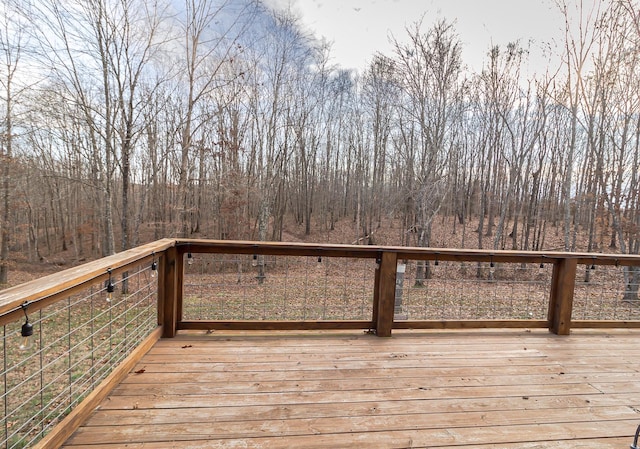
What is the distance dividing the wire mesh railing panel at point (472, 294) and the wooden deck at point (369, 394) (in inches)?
29.1

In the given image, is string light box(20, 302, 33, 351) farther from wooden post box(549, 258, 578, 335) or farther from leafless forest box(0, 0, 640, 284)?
leafless forest box(0, 0, 640, 284)

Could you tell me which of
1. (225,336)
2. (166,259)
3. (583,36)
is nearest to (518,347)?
(225,336)

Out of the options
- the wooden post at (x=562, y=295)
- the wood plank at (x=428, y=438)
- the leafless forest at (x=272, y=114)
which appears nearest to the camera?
the wood plank at (x=428, y=438)

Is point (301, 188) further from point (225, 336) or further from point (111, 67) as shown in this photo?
point (225, 336)

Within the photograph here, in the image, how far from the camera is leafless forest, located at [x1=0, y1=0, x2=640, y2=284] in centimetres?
670

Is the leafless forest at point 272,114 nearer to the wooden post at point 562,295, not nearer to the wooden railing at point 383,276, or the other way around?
the wooden post at point 562,295

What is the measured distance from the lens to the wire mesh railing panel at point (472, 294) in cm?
402

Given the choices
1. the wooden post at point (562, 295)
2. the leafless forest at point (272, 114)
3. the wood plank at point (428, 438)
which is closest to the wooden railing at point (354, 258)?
the wooden post at point (562, 295)

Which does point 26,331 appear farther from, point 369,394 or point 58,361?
point 58,361

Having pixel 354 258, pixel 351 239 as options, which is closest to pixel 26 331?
pixel 354 258

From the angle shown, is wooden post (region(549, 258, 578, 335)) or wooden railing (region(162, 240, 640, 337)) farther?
wooden post (region(549, 258, 578, 335))

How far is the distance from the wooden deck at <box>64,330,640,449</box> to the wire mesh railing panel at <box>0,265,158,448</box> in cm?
20

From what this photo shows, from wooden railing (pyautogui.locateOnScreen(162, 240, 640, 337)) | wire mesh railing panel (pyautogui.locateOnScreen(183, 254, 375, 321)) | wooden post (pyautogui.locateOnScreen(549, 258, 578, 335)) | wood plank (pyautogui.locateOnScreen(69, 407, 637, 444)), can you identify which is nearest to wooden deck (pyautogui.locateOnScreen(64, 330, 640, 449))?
wood plank (pyautogui.locateOnScreen(69, 407, 637, 444))

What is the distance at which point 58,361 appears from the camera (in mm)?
3865
